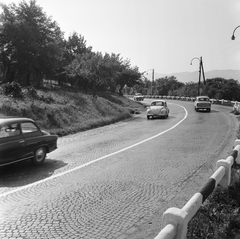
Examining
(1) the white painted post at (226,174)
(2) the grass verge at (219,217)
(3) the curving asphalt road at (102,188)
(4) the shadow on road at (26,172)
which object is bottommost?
(4) the shadow on road at (26,172)

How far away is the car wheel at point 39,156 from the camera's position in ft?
26.1

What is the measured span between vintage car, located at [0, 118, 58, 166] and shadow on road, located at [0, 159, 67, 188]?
1.05ft

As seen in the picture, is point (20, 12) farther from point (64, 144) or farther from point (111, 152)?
point (111, 152)

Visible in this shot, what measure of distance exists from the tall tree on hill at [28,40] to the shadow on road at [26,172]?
25.3 m

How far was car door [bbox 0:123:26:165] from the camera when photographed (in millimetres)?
6902

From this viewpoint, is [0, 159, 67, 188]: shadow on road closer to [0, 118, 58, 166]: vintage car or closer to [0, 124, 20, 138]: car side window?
[0, 118, 58, 166]: vintage car

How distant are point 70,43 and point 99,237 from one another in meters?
52.2

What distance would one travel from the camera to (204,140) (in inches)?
461

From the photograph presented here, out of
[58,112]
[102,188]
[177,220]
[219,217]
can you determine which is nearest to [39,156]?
[102,188]

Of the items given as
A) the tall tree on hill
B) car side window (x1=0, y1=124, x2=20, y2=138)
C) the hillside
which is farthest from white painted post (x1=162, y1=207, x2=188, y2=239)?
the tall tree on hill

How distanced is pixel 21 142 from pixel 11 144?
35 cm

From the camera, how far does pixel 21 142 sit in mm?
7434

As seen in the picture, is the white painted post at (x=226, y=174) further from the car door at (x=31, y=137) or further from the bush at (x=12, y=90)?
the bush at (x=12, y=90)

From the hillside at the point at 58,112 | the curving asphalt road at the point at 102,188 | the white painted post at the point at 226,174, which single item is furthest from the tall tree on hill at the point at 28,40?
the white painted post at the point at 226,174
